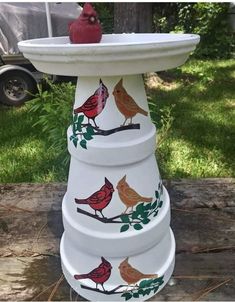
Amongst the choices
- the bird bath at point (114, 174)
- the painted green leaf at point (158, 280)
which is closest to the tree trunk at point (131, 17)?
the bird bath at point (114, 174)

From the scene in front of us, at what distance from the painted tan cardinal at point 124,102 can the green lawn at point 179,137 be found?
77 centimetres

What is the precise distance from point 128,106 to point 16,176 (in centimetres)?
118

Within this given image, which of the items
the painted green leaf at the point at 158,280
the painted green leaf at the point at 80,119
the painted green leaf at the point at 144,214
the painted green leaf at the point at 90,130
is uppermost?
the painted green leaf at the point at 80,119

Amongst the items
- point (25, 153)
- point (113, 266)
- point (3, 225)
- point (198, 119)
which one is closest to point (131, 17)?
point (198, 119)

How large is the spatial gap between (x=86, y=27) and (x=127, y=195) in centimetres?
37

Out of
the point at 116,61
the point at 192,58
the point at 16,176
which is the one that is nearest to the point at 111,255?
the point at 116,61

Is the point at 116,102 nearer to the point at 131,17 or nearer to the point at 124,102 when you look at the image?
the point at 124,102

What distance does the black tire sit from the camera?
275cm

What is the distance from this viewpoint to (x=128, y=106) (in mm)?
795

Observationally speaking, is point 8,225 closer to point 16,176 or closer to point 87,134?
point 87,134

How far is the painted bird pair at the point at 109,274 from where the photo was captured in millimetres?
896

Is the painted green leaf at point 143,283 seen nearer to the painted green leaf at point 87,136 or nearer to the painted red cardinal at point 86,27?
the painted green leaf at point 87,136

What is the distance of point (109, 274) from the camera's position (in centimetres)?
90

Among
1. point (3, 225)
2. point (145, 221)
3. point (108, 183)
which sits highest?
point (108, 183)
